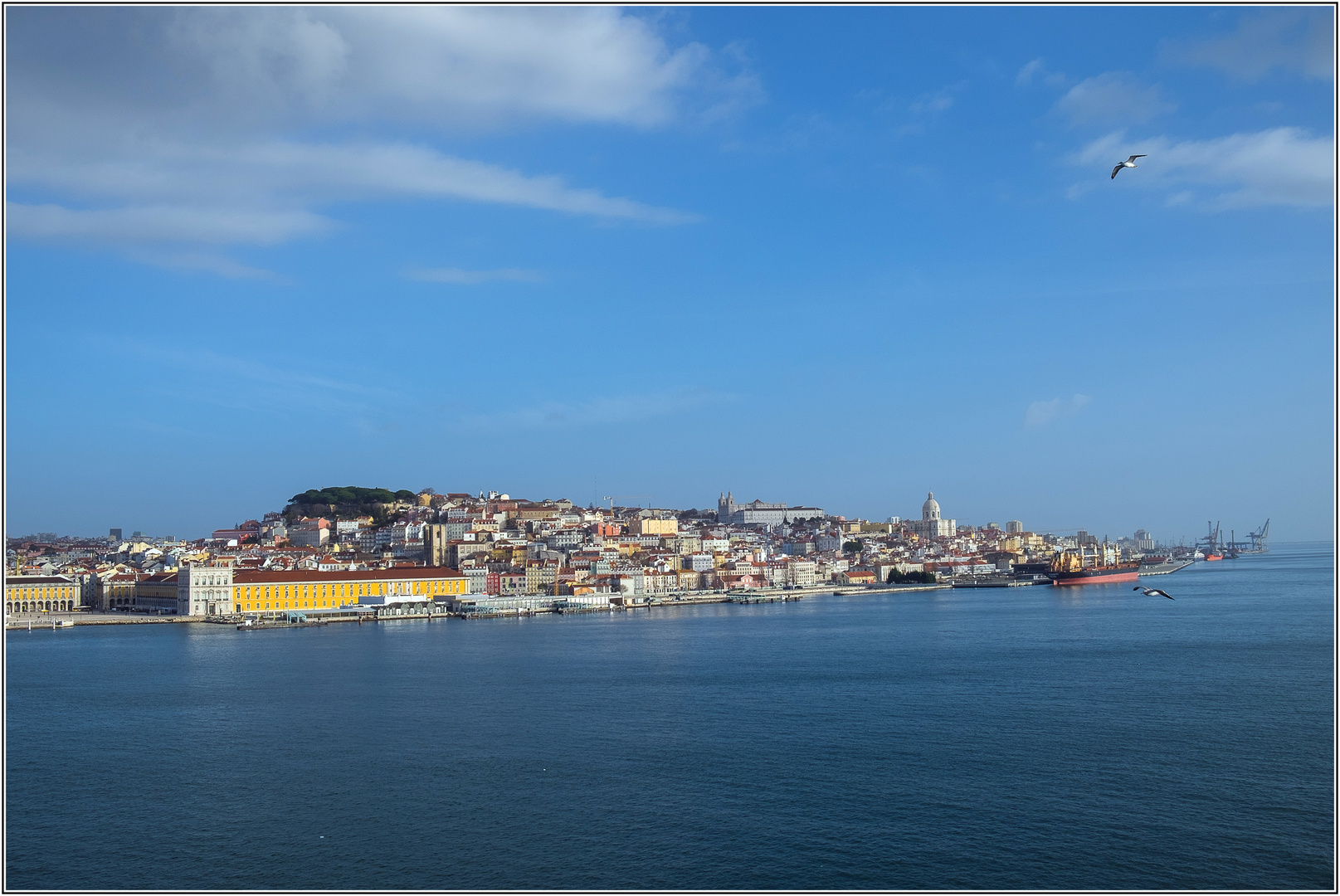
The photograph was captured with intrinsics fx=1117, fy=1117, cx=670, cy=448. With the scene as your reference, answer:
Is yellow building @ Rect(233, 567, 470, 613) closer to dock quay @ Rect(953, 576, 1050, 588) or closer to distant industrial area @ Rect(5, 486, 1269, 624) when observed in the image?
distant industrial area @ Rect(5, 486, 1269, 624)

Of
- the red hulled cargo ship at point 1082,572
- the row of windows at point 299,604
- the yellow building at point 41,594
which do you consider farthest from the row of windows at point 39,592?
the red hulled cargo ship at point 1082,572

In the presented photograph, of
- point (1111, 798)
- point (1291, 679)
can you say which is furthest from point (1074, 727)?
point (1291, 679)

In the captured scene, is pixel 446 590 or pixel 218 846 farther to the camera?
pixel 446 590

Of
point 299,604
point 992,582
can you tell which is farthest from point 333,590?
point 992,582

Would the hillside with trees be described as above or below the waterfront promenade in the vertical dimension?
above

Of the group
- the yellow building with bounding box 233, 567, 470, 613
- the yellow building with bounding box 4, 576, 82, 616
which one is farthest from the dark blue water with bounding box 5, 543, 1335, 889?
the yellow building with bounding box 4, 576, 82, 616

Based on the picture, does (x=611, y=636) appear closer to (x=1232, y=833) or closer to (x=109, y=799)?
(x=109, y=799)
